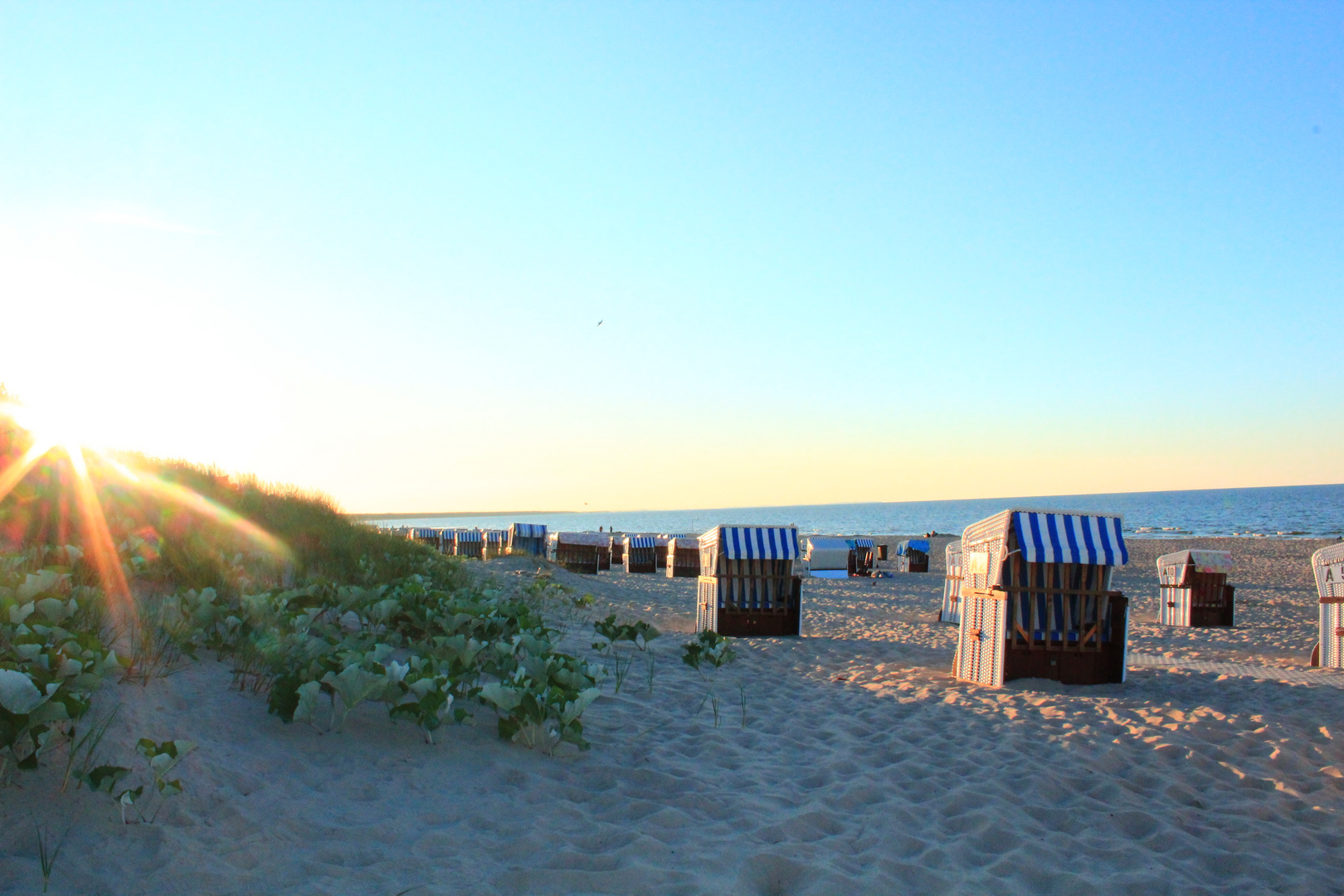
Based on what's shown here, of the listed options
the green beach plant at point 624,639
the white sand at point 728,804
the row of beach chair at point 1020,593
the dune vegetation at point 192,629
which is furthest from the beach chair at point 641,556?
the white sand at point 728,804

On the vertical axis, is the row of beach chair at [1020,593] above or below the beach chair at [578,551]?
above

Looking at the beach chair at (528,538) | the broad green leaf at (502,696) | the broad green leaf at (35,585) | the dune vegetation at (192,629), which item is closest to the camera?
the dune vegetation at (192,629)

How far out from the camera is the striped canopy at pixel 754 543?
11.3m

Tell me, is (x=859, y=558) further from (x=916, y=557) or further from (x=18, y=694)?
(x=18, y=694)

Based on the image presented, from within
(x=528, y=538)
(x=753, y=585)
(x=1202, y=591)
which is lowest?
(x=528, y=538)

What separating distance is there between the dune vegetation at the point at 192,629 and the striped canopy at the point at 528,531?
1948cm

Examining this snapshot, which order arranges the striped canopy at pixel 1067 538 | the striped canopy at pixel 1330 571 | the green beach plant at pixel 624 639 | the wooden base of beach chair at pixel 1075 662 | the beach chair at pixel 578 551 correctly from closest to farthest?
the green beach plant at pixel 624 639
the striped canopy at pixel 1067 538
the wooden base of beach chair at pixel 1075 662
the striped canopy at pixel 1330 571
the beach chair at pixel 578 551

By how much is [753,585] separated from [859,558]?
1692 centimetres

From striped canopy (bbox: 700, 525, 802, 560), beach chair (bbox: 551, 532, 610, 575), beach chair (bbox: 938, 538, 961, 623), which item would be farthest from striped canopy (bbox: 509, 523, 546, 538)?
striped canopy (bbox: 700, 525, 802, 560)

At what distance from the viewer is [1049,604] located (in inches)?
314

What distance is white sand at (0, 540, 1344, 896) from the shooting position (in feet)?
9.16

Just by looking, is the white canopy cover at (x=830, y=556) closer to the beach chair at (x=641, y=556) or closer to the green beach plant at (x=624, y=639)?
the beach chair at (x=641, y=556)

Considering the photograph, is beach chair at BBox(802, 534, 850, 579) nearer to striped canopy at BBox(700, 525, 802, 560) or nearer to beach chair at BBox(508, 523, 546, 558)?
beach chair at BBox(508, 523, 546, 558)

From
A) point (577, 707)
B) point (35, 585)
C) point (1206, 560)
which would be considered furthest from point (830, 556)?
point (35, 585)
